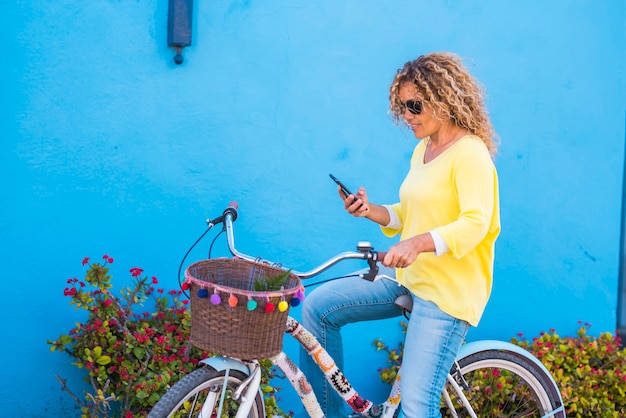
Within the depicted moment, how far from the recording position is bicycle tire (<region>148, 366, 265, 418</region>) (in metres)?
2.84

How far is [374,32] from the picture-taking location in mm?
4516

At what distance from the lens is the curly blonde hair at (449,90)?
10.5 ft

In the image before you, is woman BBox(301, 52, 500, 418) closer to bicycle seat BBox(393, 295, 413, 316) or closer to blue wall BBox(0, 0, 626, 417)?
bicycle seat BBox(393, 295, 413, 316)

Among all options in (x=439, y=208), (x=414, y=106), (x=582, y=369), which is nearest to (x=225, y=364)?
(x=439, y=208)

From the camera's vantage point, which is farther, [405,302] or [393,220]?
[393,220]

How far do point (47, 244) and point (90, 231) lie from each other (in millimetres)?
211

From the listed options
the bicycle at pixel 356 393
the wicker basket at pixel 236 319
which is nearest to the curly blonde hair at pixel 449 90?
the bicycle at pixel 356 393

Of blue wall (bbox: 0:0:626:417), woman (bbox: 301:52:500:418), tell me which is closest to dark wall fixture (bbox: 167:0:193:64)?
blue wall (bbox: 0:0:626:417)

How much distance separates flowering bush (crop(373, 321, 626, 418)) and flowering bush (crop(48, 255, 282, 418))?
1.28 meters

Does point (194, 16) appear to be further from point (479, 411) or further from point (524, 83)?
point (479, 411)

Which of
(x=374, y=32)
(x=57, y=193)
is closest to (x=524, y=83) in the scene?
(x=374, y=32)

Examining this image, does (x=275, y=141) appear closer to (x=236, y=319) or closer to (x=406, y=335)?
(x=406, y=335)

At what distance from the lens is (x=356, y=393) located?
11.5 feet

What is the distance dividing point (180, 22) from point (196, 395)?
189 cm
